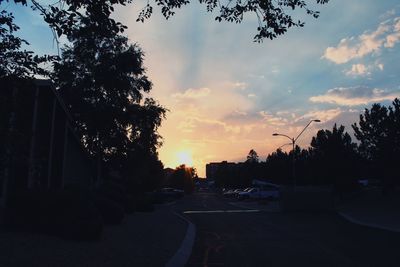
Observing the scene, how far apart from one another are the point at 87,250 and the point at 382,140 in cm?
5360

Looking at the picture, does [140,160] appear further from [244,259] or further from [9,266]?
[9,266]

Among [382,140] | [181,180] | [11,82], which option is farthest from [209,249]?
[181,180]

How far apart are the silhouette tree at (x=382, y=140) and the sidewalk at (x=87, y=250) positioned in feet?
155

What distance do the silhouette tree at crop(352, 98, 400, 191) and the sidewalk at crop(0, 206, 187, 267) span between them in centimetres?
4732

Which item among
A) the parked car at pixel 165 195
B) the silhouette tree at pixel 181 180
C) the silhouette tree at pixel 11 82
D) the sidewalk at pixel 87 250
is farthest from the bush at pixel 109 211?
the silhouette tree at pixel 181 180

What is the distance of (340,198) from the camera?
55062 mm

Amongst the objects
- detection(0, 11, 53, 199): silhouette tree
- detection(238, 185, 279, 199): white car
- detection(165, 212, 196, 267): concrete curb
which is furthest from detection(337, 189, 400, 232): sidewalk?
detection(0, 11, 53, 199): silhouette tree

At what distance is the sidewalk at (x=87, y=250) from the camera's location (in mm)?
10594

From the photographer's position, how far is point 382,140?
59875mm

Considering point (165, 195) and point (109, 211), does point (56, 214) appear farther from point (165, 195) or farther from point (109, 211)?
point (165, 195)

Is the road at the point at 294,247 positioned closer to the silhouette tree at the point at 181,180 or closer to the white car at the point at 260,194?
Answer: the white car at the point at 260,194

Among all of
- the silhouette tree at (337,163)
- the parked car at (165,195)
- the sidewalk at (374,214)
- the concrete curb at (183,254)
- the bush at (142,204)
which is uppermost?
the silhouette tree at (337,163)

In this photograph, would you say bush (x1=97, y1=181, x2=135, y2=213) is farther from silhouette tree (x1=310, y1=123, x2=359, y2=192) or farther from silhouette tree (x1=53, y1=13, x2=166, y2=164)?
silhouette tree (x1=310, y1=123, x2=359, y2=192)

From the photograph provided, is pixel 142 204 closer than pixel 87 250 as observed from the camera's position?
No
